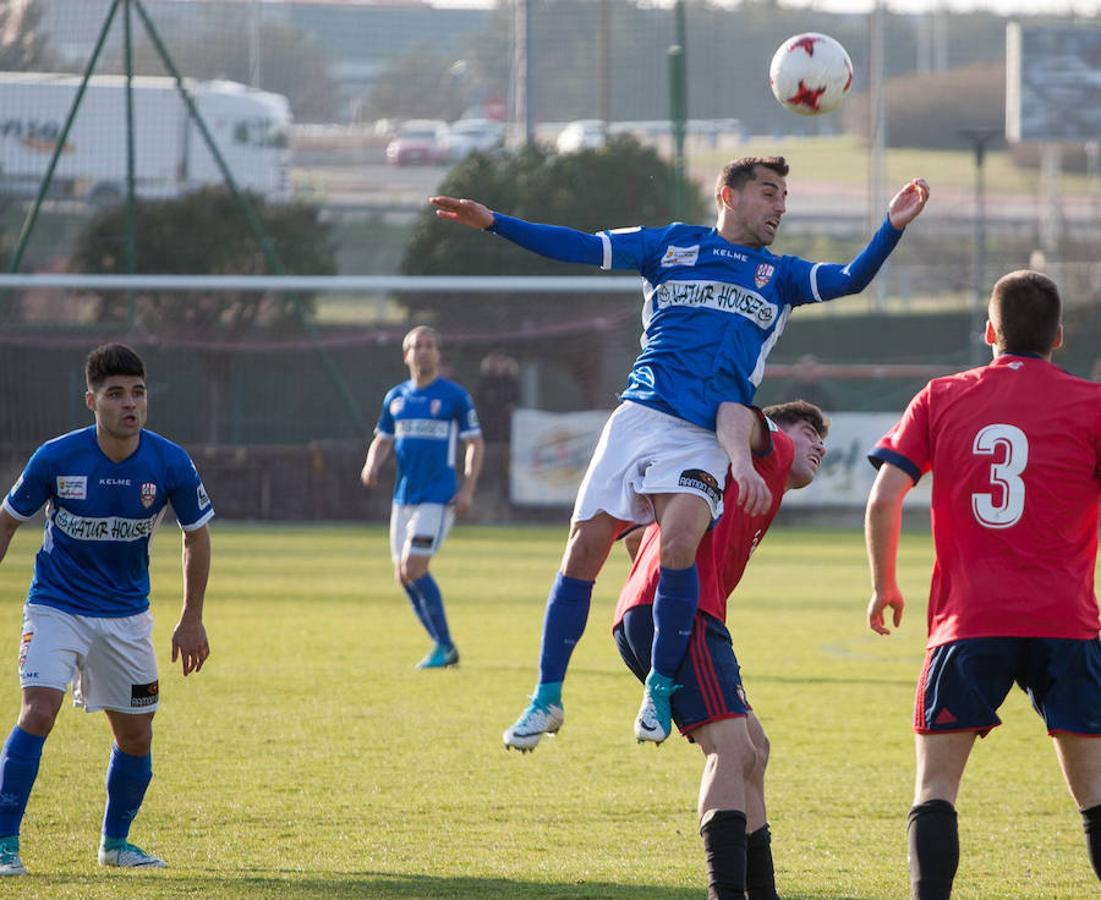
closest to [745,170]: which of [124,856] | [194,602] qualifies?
[194,602]

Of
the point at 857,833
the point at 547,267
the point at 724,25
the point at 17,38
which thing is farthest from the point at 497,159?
the point at 857,833

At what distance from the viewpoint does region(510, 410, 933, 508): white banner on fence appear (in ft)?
83.5

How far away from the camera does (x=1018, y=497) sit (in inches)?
198

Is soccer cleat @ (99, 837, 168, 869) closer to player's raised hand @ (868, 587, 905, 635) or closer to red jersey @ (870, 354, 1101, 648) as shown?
player's raised hand @ (868, 587, 905, 635)

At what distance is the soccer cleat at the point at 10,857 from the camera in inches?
242

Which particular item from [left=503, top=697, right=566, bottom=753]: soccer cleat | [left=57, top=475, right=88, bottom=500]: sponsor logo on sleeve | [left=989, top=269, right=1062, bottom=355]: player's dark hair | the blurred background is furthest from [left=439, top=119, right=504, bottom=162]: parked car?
[left=989, top=269, right=1062, bottom=355]: player's dark hair

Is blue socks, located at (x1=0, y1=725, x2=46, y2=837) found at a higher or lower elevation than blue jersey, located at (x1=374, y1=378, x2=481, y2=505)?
lower

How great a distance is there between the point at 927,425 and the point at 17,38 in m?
24.3

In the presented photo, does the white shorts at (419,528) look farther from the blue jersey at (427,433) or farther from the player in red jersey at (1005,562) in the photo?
the player in red jersey at (1005,562)

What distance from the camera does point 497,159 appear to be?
29.5 m

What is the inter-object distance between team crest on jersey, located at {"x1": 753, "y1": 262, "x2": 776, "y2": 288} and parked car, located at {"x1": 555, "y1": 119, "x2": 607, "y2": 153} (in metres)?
22.4

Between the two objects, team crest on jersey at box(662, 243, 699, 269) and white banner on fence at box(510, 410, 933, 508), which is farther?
white banner on fence at box(510, 410, 933, 508)

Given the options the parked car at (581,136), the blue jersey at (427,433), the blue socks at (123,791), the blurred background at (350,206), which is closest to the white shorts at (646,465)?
the blue socks at (123,791)

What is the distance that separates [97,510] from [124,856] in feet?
4.27
